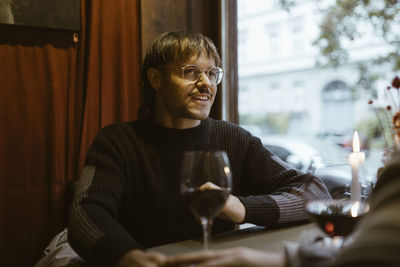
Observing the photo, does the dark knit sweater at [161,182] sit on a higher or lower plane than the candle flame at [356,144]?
lower

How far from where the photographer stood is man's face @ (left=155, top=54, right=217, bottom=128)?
1.37m

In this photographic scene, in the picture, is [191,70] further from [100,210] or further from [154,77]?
[100,210]

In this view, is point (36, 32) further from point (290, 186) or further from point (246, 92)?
point (246, 92)

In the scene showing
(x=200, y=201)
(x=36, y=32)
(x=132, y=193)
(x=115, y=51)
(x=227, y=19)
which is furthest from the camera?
(x=227, y=19)

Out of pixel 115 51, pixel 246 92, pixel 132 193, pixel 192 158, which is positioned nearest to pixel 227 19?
pixel 115 51

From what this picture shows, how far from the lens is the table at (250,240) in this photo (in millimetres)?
980

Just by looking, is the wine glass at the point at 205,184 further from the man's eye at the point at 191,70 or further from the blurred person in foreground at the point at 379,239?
the man's eye at the point at 191,70

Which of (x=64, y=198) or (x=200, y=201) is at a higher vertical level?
(x=200, y=201)

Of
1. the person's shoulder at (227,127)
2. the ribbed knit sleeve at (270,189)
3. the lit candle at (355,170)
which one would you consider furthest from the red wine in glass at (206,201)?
the person's shoulder at (227,127)

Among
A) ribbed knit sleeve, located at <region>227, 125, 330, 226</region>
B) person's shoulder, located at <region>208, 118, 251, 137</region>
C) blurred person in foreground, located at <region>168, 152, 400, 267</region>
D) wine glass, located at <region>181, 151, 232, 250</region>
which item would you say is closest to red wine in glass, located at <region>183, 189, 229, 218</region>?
wine glass, located at <region>181, 151, 232, 250</region>

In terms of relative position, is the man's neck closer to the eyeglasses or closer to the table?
the eyeglasses

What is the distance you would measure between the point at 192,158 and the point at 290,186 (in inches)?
25.0

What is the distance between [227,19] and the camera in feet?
7.21

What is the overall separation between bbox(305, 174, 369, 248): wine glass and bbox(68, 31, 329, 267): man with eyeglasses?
33cm
